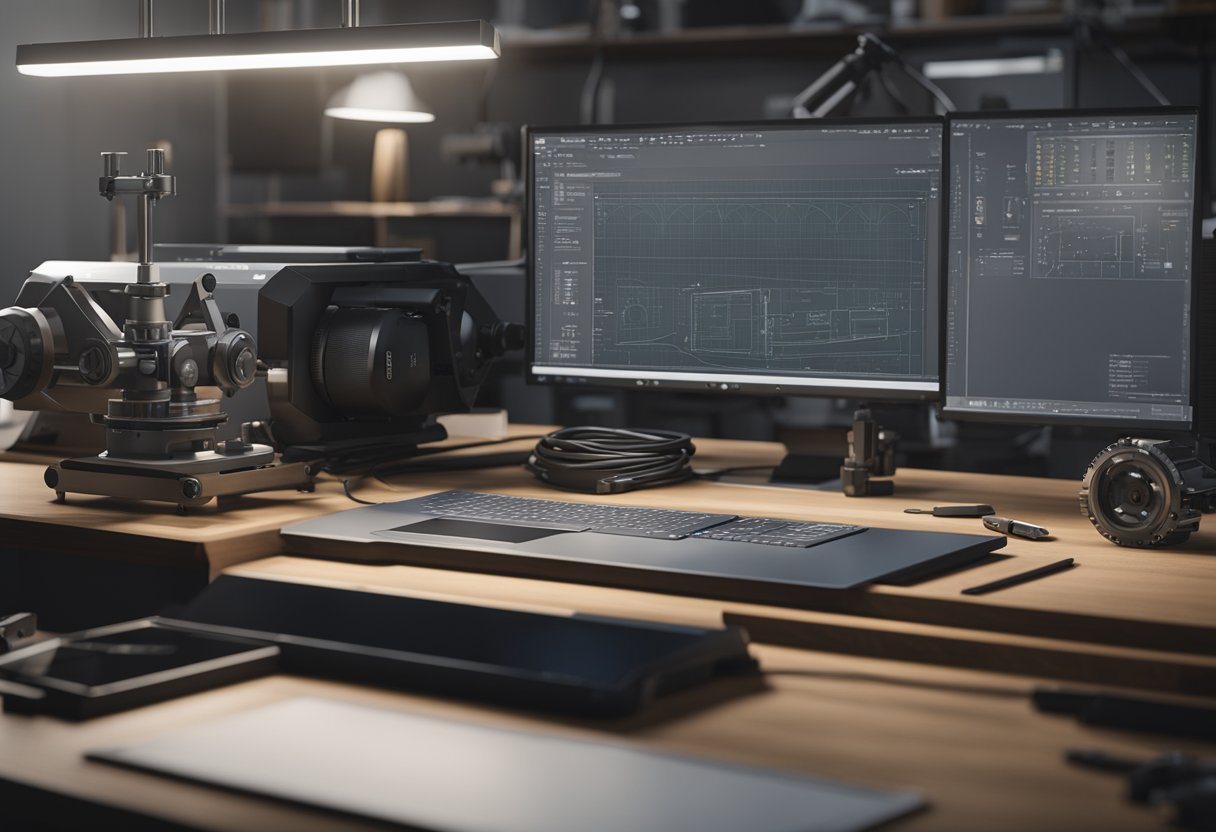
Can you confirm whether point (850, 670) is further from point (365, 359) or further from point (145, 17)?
point (145, 17)

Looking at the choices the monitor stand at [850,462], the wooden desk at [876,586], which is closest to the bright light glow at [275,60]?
the wooden desk at [876,586]

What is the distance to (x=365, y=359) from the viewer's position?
193 centimetres

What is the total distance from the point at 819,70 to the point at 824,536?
3610mm

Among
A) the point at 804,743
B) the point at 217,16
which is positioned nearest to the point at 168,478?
the point at 217,16

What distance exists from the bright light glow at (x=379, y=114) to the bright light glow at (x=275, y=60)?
3.36ft

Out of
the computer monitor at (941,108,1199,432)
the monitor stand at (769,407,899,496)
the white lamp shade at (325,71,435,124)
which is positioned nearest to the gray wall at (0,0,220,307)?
the white lamp shade at (325,71,435,124)

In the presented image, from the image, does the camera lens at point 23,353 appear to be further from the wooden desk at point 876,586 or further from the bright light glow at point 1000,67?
the bright light glow at point 1000,67

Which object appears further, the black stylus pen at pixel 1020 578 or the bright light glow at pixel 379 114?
the bright light glow at pixel 379 114

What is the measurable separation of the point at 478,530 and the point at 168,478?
37 cm

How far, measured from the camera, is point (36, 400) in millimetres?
2039

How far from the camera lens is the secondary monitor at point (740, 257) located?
6.17ft

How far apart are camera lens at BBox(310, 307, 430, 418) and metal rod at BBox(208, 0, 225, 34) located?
1.49ft

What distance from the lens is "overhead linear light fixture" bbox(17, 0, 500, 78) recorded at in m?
1.83

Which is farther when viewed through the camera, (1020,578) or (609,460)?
(609,460)
